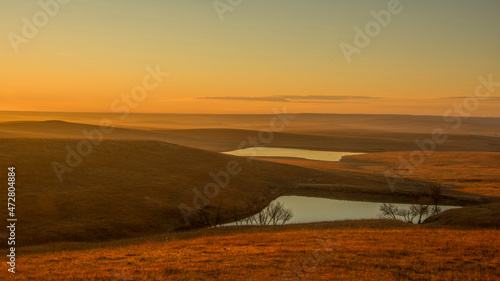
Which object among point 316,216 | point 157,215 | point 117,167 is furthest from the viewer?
point 117,167

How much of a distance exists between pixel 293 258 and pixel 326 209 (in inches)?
1157

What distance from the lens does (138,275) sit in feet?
64.1

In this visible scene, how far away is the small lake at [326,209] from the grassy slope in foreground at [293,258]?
1612 cm

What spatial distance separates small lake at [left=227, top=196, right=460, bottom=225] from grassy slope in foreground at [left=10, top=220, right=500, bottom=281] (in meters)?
16.1

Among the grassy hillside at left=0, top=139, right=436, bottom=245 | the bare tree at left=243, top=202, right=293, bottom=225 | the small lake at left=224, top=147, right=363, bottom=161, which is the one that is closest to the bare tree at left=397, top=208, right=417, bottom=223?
the grassy hillside at left=0, top=139, right=436, bottom=245

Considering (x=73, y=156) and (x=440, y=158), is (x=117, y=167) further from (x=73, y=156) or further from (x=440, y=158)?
(x=440, y=158)

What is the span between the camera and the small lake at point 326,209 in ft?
154

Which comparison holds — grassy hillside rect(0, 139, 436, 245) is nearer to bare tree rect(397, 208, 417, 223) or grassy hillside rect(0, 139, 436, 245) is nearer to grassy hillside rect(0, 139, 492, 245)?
grassy hillside rect(0, 139, 492, 245)

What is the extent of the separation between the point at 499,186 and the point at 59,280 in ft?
214

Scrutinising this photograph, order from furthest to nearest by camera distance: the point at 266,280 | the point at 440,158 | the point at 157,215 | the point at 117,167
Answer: the point at 440,158 → the point at 117,167 → the point at 157,215 → the point at 266,280

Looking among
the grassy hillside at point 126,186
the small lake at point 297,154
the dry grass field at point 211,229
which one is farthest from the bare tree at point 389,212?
the small lake at point 297,154

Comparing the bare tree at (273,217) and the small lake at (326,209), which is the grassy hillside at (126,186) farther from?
the small lake at (326,209)

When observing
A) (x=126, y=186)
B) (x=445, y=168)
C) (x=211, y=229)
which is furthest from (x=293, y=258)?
(x=445, y=168)

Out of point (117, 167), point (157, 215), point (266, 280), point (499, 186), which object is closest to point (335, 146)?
point (499, 186)
